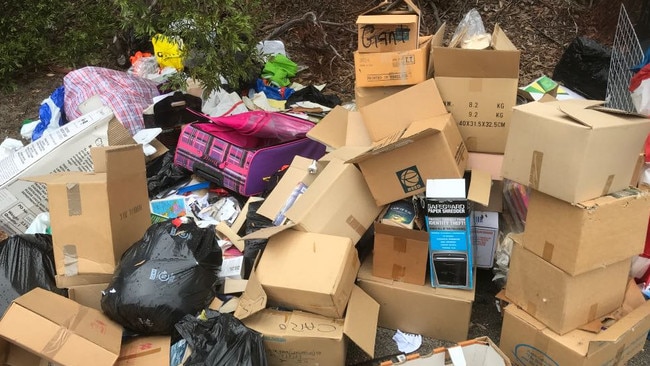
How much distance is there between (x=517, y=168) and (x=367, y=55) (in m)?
1.13

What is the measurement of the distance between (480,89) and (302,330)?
4.70 feet

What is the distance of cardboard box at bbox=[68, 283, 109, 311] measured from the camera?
2311mm

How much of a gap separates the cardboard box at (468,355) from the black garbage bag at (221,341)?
0.59 m

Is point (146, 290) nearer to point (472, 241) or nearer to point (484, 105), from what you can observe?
point (472, 241)

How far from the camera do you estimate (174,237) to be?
2.34 m

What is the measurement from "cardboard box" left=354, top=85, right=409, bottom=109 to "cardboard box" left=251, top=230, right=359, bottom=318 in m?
0.94

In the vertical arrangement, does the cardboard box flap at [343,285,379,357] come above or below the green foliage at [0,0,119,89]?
below

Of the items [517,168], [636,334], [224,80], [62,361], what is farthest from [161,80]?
[636,334]

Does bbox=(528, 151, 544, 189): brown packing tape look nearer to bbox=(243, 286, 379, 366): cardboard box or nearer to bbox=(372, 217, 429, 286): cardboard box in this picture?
bbox=(372, 217, 429, 286): cardboard box

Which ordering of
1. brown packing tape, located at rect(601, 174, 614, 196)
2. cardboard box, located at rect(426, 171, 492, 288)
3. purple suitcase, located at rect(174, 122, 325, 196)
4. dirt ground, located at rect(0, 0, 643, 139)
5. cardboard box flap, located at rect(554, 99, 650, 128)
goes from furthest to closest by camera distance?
dirt ground, located at rect(0, 0, 643, 139) < purple suitcase, located at rect(174, 122, 325, 196) < cardboard box, located at rect(426, 171, 492, 288) < brown packing tape, located at rect(601, 174, 614, 196) < cardboard box flap, located at rect(554, 99, 650, 128)

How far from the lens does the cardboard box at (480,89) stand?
2.50 metres

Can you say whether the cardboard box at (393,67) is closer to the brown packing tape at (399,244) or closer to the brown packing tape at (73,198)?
the brown packing tape at (399,244)

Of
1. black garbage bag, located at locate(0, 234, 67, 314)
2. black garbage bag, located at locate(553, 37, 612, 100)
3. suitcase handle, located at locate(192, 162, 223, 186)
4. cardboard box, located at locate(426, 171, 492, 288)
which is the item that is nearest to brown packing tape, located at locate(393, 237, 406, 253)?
cardboard box, located at locate(426, 171, 492, 288)

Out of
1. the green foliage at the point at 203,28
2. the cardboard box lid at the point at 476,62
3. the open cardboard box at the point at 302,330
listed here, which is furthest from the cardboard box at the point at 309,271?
the green foliage at the point at 203,28
